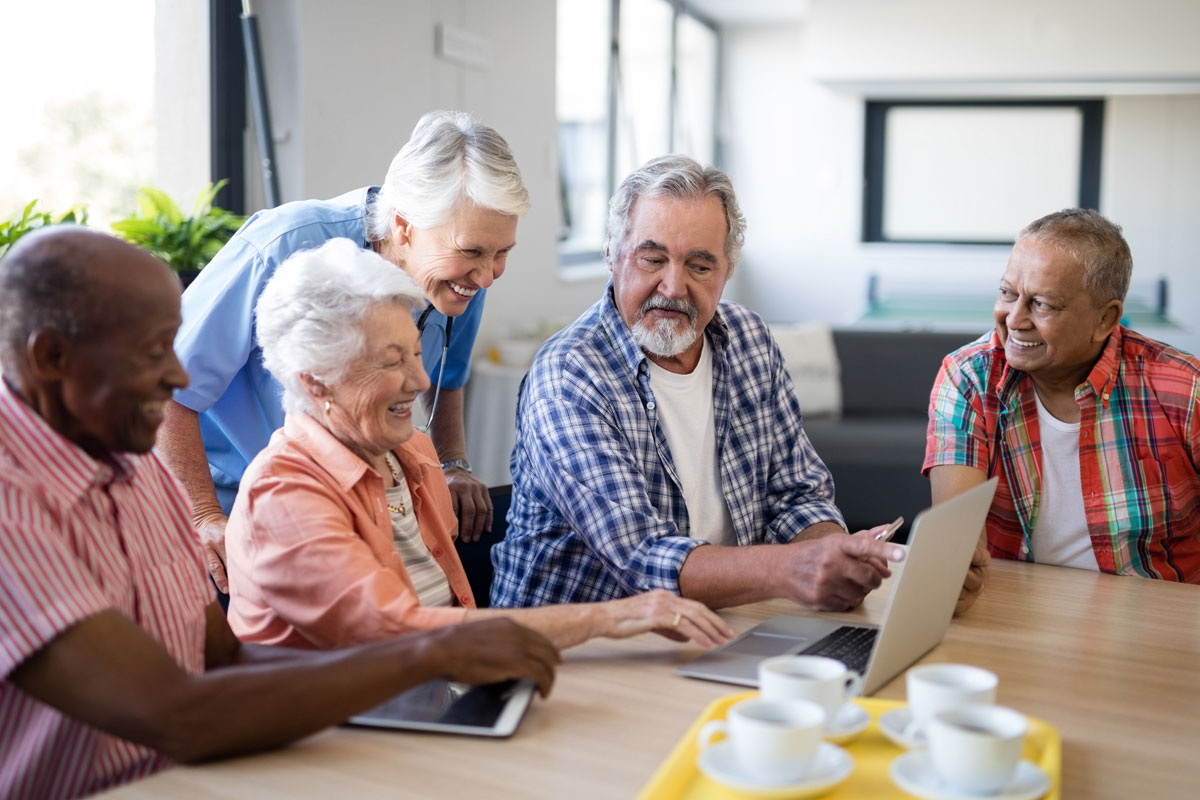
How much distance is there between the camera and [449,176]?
74.0 inches

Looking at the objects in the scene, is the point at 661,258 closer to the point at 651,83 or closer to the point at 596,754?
the point at 596,754

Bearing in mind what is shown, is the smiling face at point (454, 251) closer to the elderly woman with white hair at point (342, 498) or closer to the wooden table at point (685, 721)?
the elderly woman with white hair at point (342, 498)

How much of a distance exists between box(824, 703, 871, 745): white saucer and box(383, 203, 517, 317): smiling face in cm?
105

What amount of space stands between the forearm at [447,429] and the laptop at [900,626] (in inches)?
38.4

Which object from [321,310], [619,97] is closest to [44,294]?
[321,310]

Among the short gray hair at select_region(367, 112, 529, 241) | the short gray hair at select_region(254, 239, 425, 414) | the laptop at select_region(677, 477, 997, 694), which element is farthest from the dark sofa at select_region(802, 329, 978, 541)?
the short gray hair at select_region(254, 239, 425, 414)

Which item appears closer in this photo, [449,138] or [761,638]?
[761,638]

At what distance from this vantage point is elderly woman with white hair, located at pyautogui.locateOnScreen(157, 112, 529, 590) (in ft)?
6.19

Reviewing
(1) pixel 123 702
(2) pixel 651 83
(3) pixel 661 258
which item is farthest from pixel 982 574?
(2) pixel 651 83

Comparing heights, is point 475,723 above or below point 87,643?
below

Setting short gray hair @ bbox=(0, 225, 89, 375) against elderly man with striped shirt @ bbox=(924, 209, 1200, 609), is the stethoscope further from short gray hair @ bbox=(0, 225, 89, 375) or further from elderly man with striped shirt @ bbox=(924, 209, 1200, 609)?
short gray hair @ bbox=(0, 225, 89, 375)

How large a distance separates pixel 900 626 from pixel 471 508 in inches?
35.8

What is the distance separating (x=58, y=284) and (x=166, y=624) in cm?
39

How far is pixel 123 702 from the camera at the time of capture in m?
0.98
